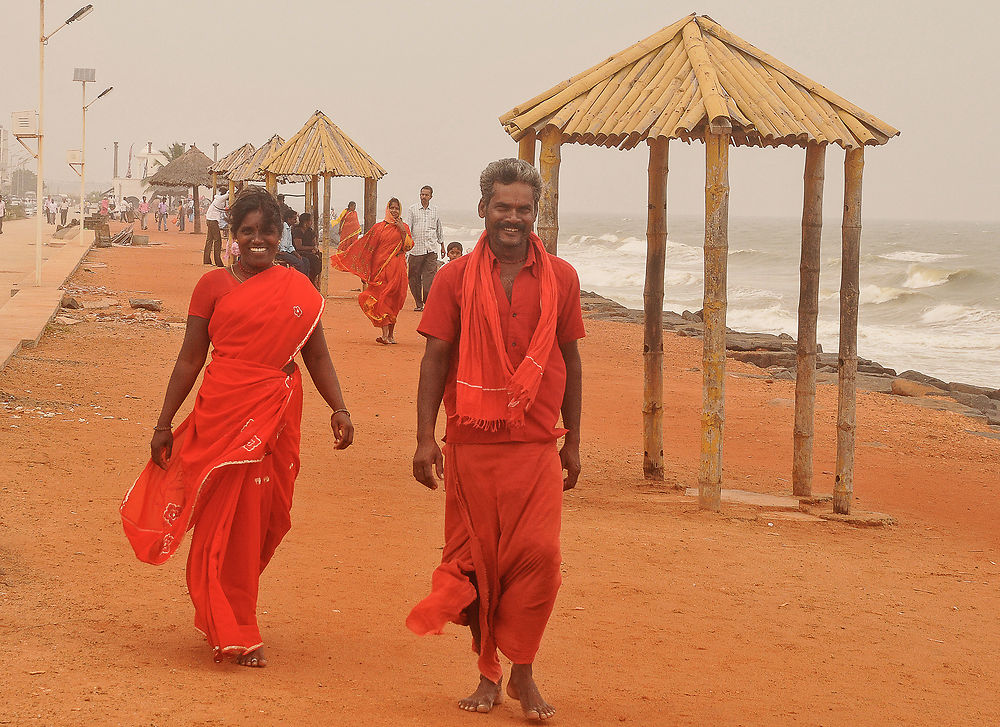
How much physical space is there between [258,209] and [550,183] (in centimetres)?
331

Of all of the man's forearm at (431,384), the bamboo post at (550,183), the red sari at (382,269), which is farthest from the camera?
the red sari at (382,269)

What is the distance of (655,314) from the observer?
27.7 ft

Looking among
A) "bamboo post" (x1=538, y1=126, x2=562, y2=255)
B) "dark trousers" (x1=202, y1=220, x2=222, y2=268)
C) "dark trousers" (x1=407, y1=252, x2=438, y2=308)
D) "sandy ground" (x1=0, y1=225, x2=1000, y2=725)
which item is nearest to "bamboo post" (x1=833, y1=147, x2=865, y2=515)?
"sandy ground" (x1=0, y1=225, x2=1000, y2=725)

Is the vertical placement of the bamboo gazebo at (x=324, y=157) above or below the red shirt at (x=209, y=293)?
A: above

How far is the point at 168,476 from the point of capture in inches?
175

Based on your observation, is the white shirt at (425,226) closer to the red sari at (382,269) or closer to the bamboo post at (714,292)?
the red sari at (382,269)

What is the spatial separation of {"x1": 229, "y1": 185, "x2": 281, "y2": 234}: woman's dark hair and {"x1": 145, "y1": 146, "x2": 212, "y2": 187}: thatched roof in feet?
117

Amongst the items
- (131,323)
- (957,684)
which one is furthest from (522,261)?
(131,323)

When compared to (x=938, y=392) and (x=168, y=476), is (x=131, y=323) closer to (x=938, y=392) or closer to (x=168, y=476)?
(x=938, y=392)

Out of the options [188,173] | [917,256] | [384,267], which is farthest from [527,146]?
[917,256]

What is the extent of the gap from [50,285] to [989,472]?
14.9 m

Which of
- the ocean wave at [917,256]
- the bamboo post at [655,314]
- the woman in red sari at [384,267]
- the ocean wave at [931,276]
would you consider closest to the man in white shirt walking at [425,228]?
the woman in red sari at [384,267]

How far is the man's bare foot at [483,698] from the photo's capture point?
3913mm

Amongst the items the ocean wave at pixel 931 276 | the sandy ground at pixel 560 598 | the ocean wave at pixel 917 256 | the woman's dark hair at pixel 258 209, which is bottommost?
the sandy ground at pixel 560 598
